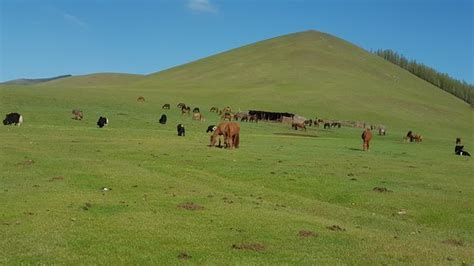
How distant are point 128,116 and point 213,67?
87.3 metres

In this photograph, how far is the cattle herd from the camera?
3631cm

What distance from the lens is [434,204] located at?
20797 mm

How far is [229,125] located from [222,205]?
59.6ft

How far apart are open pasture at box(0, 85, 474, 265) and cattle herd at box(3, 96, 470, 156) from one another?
4.37ft

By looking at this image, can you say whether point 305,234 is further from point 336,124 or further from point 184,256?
point 336,124

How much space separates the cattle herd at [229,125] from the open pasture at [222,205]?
4.37ft

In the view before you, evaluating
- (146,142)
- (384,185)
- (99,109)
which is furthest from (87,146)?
(99,109)

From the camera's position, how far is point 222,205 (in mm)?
18047

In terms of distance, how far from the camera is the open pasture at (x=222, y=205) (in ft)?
41.8

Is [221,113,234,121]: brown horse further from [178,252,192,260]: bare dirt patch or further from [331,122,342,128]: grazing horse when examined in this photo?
[178,252,192,260]: bare dirt patch

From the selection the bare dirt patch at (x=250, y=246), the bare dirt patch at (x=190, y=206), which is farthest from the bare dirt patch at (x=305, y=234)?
the bare dirt patch at (x=190, y=206)

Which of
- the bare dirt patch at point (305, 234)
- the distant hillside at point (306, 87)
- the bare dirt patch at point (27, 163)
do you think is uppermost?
the distant hillside at point (306, 87)

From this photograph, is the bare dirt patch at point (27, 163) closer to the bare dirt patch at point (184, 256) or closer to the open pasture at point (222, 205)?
the open pasture at point (222, 205)

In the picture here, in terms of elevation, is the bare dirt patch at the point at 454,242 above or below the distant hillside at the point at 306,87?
below
